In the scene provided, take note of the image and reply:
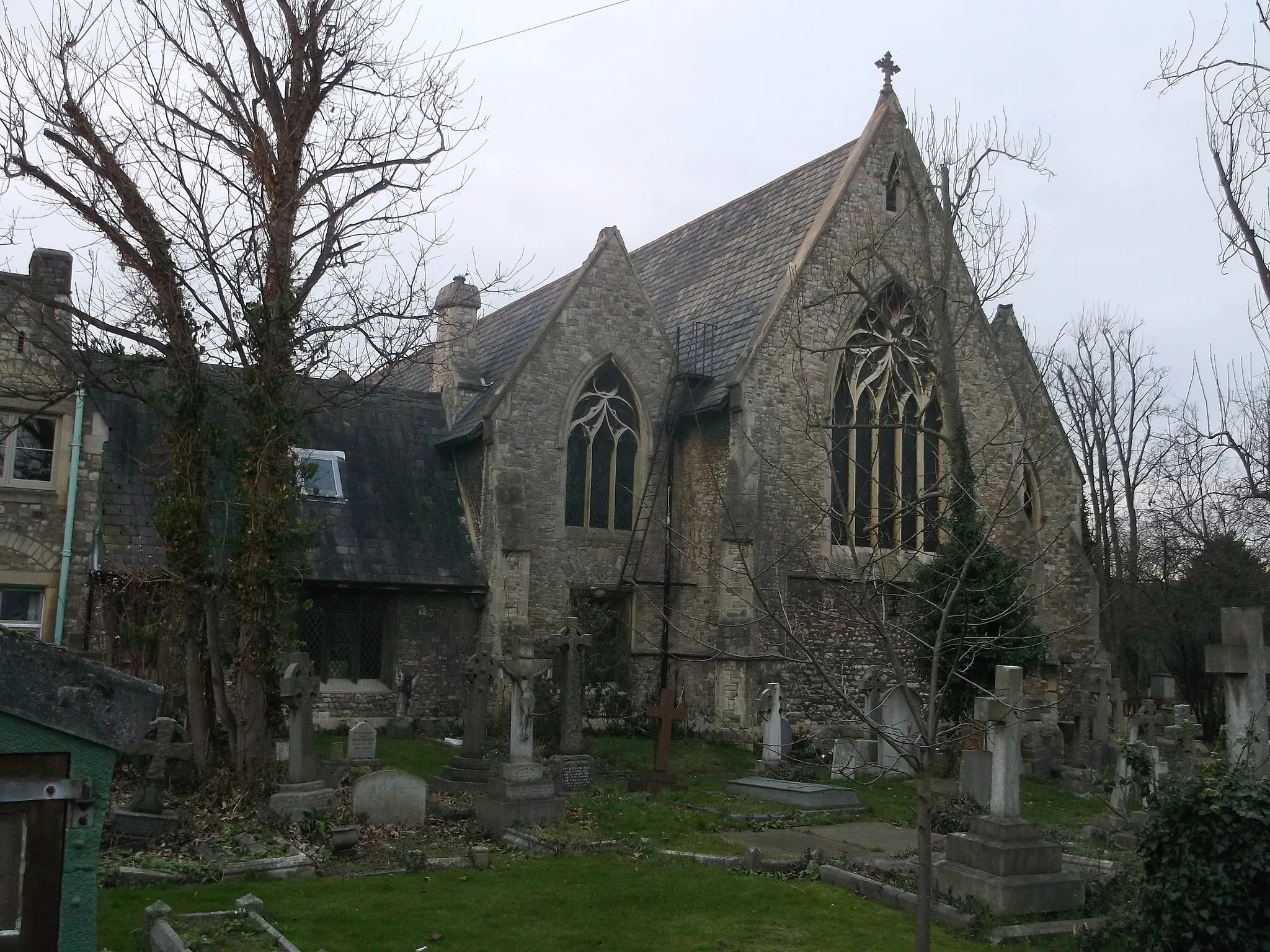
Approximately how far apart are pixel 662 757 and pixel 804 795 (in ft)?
6.60

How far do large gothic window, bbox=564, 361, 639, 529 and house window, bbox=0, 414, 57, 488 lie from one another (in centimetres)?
841

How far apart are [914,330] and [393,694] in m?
11.0

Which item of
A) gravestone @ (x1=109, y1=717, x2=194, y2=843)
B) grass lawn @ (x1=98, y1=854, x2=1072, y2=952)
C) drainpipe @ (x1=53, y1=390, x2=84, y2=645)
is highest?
drainpipe @ (x1=53, y1=390, x2=84, y2=645)

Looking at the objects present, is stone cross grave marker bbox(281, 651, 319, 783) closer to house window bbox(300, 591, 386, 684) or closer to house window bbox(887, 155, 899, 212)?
house window bbox(300, 591, 386, 684)

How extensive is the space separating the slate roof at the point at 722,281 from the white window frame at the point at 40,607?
6.80 meters

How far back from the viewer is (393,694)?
19750 mm

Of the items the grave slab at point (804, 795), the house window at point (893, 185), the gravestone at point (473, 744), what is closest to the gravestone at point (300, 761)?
the gravestone at point (473, 744)

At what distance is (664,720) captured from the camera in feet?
53.4

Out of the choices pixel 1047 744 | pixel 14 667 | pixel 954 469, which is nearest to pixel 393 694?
pixel 954 469

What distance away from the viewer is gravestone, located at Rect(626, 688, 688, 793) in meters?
15.8

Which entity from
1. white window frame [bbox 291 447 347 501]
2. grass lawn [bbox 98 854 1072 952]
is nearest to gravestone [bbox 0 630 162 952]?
grass lawn [bbox 98 854 1072 952]

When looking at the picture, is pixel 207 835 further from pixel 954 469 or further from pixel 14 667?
pixel 954 469

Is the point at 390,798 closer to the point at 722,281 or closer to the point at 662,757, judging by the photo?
the point at 662,757

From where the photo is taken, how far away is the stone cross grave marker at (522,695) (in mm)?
13172
